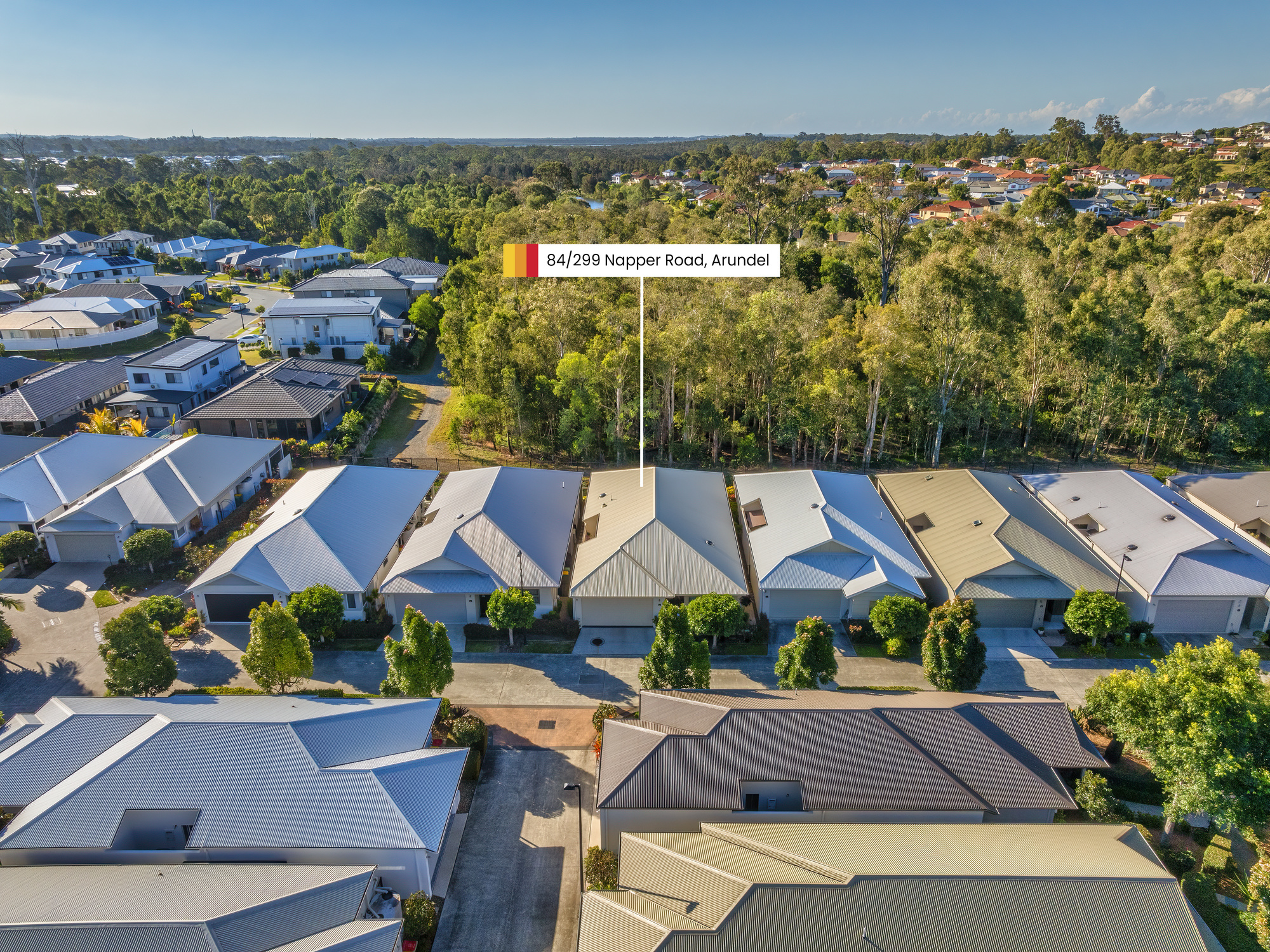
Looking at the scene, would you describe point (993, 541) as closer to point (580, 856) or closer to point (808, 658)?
point (808, 658)

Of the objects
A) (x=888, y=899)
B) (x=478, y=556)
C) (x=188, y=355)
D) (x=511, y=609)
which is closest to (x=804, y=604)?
(x=511, y=609)

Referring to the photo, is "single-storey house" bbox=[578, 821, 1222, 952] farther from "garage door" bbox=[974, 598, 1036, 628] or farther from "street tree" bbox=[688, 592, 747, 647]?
"garage door" bbox=[974, 598, 1036, 628]

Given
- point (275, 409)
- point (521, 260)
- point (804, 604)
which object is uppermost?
point (521, 260)

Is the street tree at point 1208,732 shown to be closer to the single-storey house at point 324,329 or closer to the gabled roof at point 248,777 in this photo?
the gabled roof at point 248,777

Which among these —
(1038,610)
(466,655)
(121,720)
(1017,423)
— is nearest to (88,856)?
(121,720)

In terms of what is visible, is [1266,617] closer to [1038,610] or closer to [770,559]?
[1038,610]

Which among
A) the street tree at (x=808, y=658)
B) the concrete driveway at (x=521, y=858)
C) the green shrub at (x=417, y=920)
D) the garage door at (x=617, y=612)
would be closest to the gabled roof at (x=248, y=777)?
the green shrub at (x=417, y=920)

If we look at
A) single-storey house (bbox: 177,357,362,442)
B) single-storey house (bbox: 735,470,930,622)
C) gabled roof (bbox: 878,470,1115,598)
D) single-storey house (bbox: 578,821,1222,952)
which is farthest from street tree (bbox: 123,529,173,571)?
gabled roof (bbox: 878,470,1115,598)
